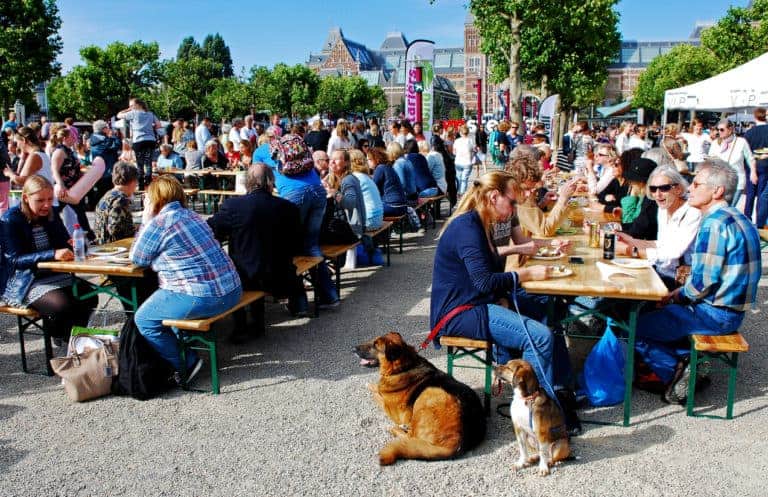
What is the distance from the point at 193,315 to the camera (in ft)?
13.2

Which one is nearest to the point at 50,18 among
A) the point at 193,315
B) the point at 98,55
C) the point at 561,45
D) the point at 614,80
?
the point at 98,55

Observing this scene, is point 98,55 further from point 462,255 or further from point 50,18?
point 462,255

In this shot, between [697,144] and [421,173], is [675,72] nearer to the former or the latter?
[697,144]

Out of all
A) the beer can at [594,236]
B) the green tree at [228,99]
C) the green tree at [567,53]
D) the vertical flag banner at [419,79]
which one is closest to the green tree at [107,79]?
the green tree at [228,99]

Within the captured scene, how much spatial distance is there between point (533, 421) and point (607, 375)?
1.05 meters

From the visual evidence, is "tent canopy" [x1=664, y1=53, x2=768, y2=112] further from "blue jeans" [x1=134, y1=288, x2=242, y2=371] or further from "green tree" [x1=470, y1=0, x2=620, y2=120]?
"green tree" [x1=470, y1=0, x2=620, y2=120]

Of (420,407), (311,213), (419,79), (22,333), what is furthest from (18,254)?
(419,79)

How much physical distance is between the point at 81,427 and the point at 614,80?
405 ft

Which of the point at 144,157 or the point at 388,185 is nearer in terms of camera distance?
the point at 388,185

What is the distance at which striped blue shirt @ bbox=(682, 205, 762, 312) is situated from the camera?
3.63 meters

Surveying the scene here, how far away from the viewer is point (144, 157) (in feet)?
41.2

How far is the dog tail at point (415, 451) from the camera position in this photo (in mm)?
3227

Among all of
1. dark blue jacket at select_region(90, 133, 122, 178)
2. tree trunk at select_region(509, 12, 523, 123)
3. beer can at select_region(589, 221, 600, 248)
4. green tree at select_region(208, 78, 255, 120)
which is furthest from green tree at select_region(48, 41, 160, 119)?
beer can at select_region(589, 221, 600, 248)

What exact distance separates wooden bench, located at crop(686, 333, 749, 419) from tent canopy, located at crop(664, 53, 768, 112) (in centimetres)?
632
